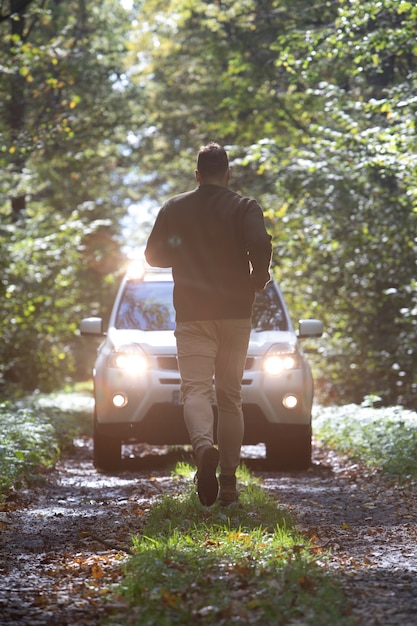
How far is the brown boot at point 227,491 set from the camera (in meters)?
6.61

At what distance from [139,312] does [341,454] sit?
2.75m

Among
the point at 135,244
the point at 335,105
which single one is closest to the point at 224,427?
the point at 335,105

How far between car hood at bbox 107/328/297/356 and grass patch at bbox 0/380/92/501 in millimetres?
1336

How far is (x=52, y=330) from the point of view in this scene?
20.8 m

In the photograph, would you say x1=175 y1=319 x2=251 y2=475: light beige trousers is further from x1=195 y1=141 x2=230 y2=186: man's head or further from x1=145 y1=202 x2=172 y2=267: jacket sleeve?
x1=195 y1=141 x2=230 y2=186: man's head

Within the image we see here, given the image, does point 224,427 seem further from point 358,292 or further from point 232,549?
point 358,292

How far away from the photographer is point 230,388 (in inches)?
262

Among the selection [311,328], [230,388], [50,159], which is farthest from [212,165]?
[50,159]

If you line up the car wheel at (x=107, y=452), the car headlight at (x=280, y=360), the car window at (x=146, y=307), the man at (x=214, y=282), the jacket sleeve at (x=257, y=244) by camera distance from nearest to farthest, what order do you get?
the jacket sleeve at (x=257, y=244) < the man at (x=214, y=282) < the car headlight at (x=280, y=360) < the car wheel at (x=107, y=452) < the car window at (x=146, y=307)

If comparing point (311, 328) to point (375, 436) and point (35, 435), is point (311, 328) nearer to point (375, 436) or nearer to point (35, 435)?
point (375, 436)

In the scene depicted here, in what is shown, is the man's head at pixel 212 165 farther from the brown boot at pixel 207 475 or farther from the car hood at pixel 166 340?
the car hood at pixel 166 340

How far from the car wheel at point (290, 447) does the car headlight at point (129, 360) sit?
1323 millimetres

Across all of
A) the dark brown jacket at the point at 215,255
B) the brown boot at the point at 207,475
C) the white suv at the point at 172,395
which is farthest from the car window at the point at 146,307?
the brown boot at the point at 207,475

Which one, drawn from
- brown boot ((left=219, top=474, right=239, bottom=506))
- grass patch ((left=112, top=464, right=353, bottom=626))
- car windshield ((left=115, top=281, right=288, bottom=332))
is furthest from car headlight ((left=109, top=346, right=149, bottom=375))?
grass patch ((left=112, top=464, right=353, bottom=626))
